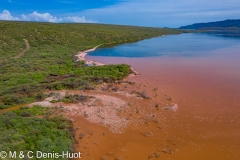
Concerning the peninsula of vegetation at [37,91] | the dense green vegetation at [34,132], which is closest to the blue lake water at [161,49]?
the peninsula of vegetation at [37,91]

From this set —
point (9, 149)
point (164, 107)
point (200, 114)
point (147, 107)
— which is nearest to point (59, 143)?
point (9, 149)

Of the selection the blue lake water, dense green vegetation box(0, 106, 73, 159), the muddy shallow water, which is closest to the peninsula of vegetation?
dense green vegetation box(0, 106, 73, 159)

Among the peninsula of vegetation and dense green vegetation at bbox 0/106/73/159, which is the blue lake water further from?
dense green vegetation at bbox 0/106/73/159

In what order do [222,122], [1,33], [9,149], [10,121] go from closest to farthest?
[9,149], [10,121], [222,122], [1,33]

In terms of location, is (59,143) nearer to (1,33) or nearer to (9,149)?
(9,149)

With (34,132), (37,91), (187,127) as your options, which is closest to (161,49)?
(37,91)

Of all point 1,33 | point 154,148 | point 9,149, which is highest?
point 1,33

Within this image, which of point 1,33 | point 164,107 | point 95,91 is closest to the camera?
point 164,107

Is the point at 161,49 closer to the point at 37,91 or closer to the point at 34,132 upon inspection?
the point at 37,91
